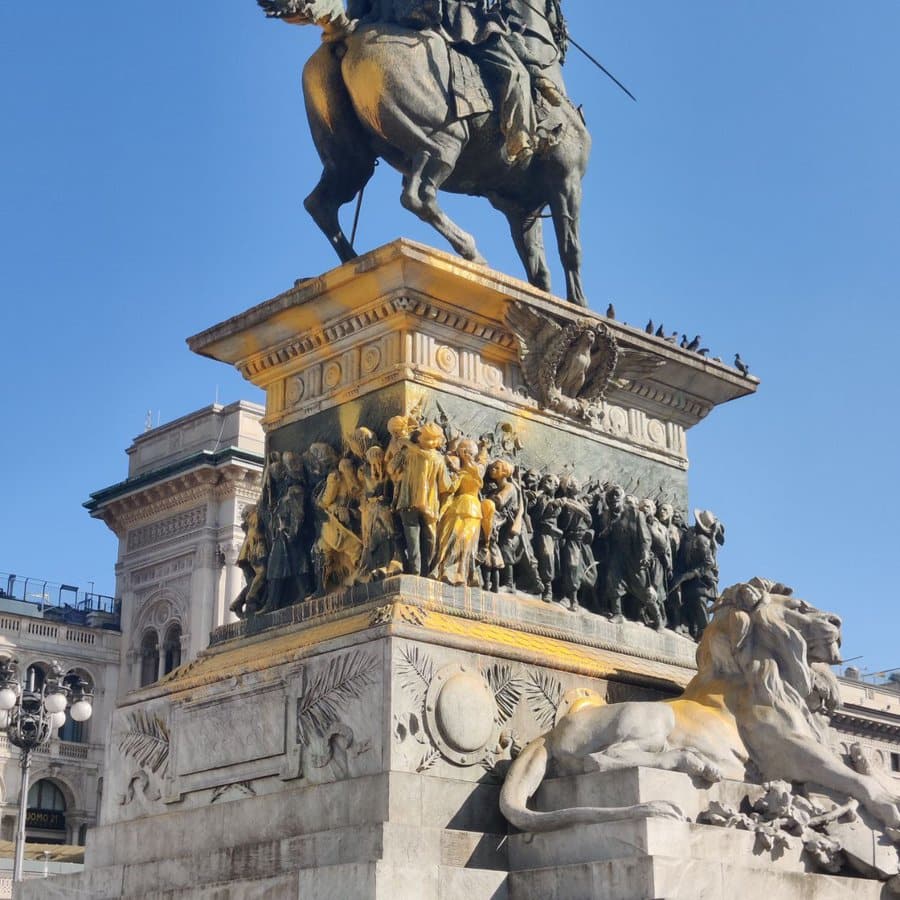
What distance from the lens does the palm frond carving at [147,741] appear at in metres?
16.0

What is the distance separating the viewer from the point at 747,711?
563 inches

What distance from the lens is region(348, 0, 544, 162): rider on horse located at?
17.2 metres

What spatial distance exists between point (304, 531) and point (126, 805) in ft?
9.97

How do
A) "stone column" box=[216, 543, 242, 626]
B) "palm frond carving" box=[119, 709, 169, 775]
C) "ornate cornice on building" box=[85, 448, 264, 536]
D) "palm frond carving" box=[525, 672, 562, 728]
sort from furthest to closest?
"ornate cornice on building" box=[85, 448, 264, 536]
"stone column" box=[216, 543, 242, 626]
"palm frond carving" box=[119, 709, 169, 775]
"palm frond carving" box=[525, 672, 562, 728]

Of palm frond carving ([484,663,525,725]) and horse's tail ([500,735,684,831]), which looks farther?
palm frond carving ([484,663,525,725])

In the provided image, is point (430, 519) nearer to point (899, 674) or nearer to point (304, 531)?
point (304, 531)

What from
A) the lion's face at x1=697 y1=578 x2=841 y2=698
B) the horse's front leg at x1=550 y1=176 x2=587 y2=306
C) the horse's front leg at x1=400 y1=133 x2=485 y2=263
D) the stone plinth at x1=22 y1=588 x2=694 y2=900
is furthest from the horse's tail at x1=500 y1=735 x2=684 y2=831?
the horse's front leg at x1=550 y1=176 x2=587 y2=306

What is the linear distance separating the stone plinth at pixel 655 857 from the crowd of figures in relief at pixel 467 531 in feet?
8.68

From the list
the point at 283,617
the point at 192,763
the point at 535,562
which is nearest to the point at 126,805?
the point at 192,763

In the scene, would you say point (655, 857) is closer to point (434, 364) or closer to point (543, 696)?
point (543, 696)

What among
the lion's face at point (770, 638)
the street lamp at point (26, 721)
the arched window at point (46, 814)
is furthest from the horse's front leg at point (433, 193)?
the arched window at point (46, 814)

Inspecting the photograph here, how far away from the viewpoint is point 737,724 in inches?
560

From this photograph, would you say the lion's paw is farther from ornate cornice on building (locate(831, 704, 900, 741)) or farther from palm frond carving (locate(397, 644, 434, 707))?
ornate cornice on building (locate(831, 704, 900, 741))

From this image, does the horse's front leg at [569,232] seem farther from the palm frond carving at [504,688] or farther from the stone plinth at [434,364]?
the palm frond carving at [504,688]
